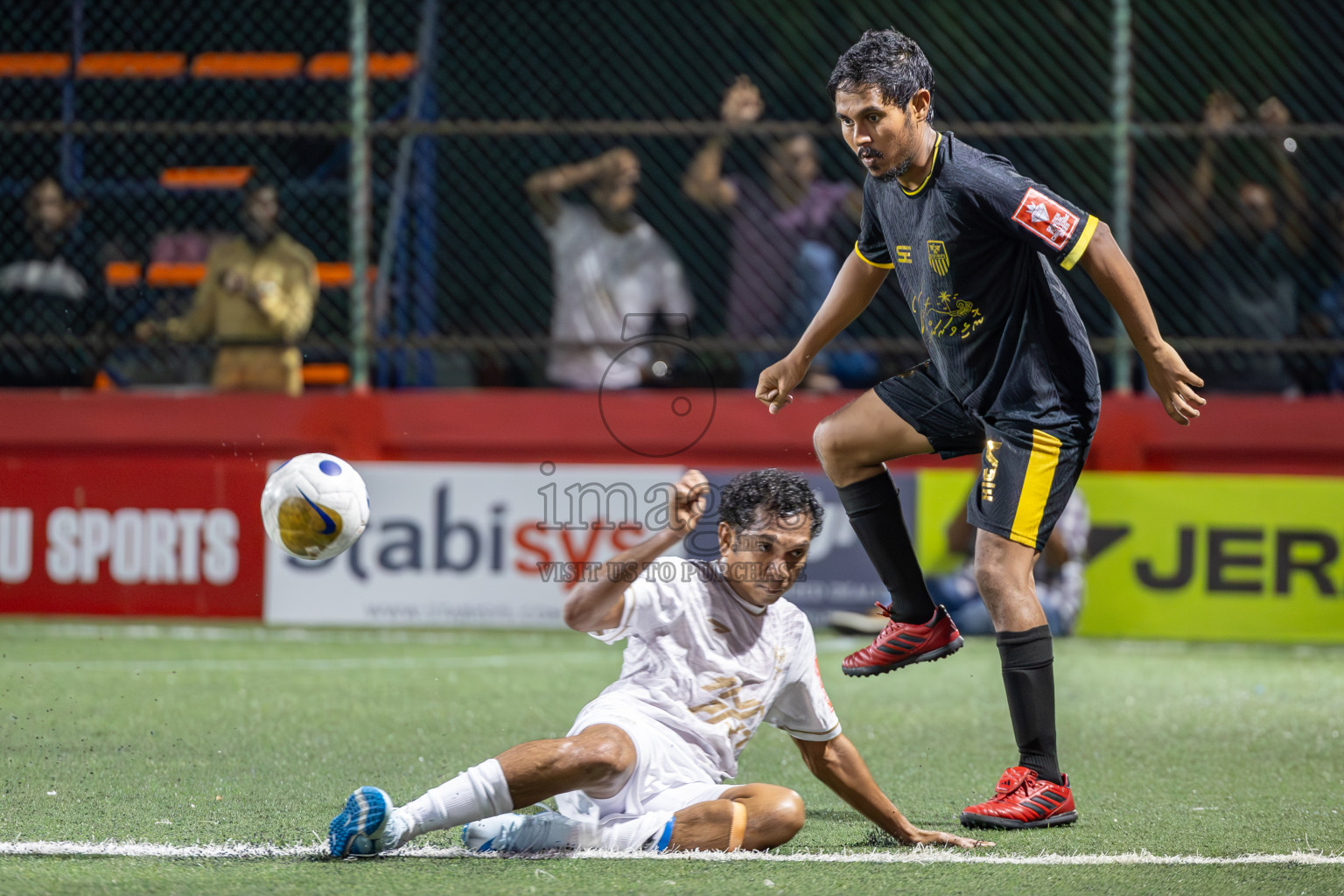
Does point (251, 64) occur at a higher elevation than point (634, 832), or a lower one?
higher

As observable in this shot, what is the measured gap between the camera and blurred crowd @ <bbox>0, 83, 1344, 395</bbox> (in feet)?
30.4

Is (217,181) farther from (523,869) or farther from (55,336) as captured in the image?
(523,869)

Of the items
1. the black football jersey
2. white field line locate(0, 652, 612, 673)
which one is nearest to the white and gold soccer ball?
the black football jersey

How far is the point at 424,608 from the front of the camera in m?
9.02

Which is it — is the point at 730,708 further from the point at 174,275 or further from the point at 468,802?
the point at 174,275

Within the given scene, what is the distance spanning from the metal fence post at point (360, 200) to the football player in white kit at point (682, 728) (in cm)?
555

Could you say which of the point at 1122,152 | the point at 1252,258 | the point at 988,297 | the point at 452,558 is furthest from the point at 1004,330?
the point at 1252,258

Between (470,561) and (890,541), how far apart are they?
442 centimetres

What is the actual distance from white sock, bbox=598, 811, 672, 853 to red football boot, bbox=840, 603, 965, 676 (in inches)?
49.2

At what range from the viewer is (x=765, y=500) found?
391cm

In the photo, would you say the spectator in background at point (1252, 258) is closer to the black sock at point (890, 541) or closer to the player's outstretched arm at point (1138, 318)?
the black sock at point (890, 541)

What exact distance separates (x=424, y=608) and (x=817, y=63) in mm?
4910

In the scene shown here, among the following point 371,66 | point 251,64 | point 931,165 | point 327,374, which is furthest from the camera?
point 371,66

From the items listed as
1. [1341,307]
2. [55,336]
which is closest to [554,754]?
[55,336]
